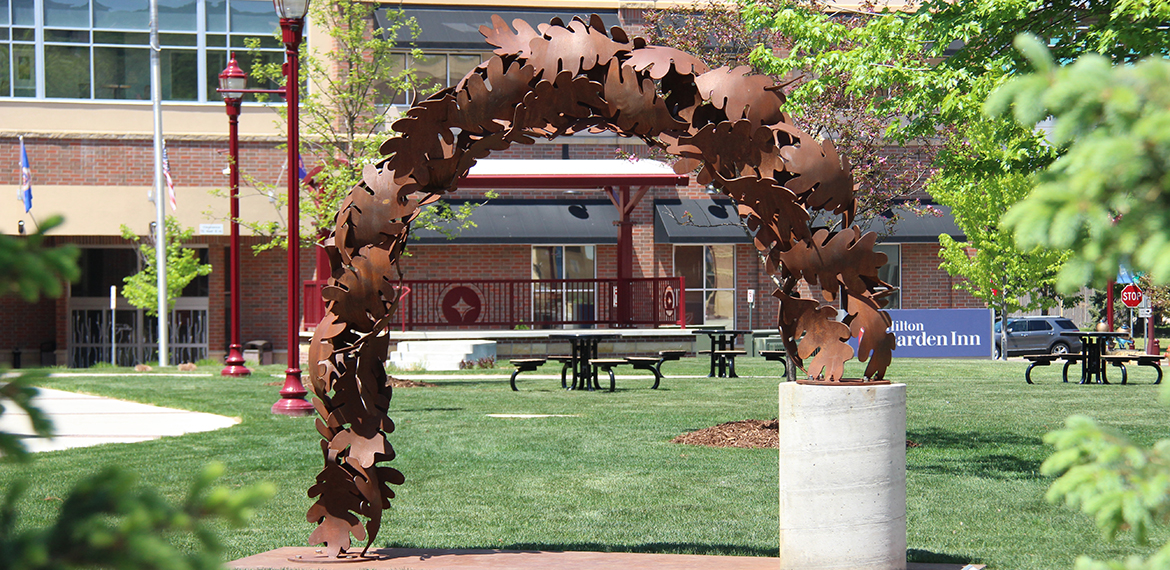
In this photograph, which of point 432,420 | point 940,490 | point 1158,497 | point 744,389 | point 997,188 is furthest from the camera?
point 997,188

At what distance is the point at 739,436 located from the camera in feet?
36.9

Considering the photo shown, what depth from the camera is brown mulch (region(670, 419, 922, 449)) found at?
11.0 meters

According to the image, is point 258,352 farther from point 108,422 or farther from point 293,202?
point 293,202

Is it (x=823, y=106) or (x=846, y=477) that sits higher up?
(x=823, y=106)

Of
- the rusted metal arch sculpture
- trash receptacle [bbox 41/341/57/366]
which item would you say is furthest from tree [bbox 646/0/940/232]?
trash receptacle [bbox 41/341/57/366]

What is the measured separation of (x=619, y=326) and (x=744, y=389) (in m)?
8.13

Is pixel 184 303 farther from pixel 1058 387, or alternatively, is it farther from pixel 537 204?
pixel 1058 387

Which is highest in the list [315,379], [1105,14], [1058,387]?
[1105,14]

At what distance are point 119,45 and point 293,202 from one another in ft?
63.8

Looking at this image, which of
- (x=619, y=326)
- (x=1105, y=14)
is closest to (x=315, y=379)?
(x=1105, y=14)

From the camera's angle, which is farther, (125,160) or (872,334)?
(125,160)

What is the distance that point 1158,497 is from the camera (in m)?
1.82

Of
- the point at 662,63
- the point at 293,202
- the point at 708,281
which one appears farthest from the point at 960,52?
the point at 708,281

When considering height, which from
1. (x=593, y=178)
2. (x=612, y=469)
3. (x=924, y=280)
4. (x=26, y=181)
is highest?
(x=26, y=181)
